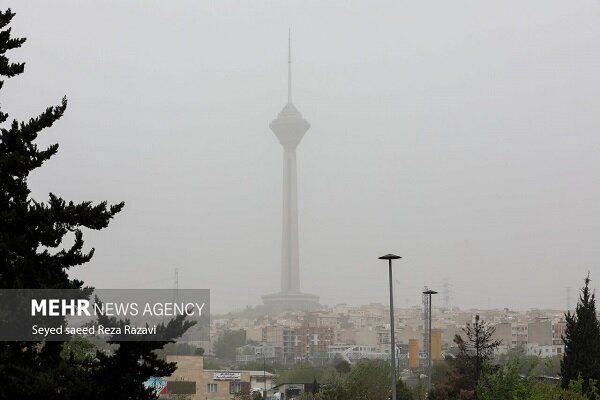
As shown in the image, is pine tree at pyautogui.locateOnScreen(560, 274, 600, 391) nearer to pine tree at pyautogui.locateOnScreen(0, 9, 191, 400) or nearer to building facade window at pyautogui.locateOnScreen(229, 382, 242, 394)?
pine tree at pyautogui.locateOnScreen(0, 9, 191, 400)

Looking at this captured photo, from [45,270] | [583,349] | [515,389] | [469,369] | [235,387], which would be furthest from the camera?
[235,387]

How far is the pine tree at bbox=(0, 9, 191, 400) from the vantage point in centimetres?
1694

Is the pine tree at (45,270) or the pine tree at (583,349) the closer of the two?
the pine tree at (45,270)

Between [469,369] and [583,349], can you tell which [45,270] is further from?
[469,369]

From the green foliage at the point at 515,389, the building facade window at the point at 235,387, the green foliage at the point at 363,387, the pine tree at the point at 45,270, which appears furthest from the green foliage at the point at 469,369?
the building facade window at the point at 235,387

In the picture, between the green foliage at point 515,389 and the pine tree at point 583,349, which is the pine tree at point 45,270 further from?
the pine tree at point 583,349

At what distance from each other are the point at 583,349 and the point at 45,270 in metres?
23.0

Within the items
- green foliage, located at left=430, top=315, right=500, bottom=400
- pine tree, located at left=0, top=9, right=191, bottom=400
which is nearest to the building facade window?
green foliage, located at left=430, top=315, right=500, bottom=400

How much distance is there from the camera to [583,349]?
35844mm

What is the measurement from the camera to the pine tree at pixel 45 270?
1694 cm

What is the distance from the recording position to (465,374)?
148 ft

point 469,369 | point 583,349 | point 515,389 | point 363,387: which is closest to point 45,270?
point 515,389

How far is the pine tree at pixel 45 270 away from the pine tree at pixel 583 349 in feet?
71.4

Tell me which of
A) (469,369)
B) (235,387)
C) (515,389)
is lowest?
(235,387)
